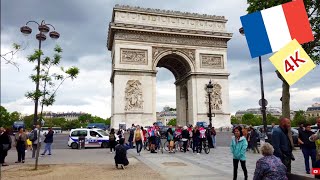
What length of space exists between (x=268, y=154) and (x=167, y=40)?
117 feet

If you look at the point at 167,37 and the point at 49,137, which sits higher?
the point at 167,37

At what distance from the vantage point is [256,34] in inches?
238

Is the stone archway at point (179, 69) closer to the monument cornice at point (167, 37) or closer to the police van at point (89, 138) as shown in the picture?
the monument cornice at point (167, 37)

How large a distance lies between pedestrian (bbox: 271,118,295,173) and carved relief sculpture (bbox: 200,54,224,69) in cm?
3366

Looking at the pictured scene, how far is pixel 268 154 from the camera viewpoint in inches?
195

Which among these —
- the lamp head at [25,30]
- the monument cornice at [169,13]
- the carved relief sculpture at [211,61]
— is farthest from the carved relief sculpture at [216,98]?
the lamp head at [25,30]

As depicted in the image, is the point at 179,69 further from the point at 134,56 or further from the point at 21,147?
the point at 21,147

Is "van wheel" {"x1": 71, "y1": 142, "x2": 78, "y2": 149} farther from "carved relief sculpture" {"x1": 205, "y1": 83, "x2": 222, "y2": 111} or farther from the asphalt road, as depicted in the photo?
"carved relief sculpture" {"x1": 205, "y1": 83, "x2": 222, "y2": 111}

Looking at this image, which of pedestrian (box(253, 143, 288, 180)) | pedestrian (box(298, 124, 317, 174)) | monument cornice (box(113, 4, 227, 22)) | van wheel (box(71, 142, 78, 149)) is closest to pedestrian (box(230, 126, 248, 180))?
pedestrian (box(253, 143, 288, 180))

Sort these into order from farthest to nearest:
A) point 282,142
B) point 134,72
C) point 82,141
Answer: point 134,72 < point 82,141 < point 282,142

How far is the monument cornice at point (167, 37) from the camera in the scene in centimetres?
3797

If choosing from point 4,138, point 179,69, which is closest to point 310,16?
point 4,138

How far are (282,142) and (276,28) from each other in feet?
8.27

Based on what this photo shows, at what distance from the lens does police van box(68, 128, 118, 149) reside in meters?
23.4
